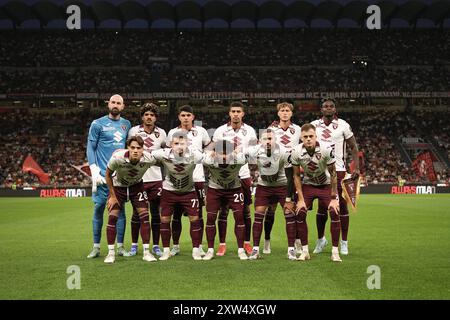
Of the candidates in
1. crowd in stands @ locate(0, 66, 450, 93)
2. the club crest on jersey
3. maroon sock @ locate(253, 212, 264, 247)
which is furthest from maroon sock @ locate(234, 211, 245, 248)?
crowd in stands @ locate(0, 66, 450, 93)

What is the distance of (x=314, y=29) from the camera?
171 feet

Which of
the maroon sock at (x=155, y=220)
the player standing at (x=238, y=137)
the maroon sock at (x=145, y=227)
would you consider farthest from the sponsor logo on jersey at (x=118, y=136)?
the player standing at (x=238, y=137)

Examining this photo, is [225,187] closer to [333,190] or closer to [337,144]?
[333,190]

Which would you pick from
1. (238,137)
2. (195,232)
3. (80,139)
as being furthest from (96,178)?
(80,139)

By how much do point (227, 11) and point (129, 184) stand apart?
136 feet

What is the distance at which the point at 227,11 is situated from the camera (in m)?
46.9

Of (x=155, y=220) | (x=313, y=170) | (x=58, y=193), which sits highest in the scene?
(x=313, y=170)

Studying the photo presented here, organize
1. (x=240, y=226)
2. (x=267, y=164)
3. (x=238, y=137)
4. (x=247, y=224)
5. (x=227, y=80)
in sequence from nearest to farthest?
1. (x=240, y=226)
2. (x=267, y=164)
3. (x=238, y=137)
4. (x=247, y=224)
5. (x=227, y=80)

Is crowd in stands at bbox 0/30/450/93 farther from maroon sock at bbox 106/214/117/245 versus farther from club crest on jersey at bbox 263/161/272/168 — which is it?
maroon sock at bbox 106/214/117/245

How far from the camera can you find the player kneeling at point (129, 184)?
7.53m

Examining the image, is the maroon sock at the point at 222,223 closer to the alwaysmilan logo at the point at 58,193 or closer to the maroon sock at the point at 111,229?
the maroon sock at the point at 111,229

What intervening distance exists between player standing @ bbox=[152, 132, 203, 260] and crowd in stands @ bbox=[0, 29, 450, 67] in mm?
41969

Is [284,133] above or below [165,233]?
above
